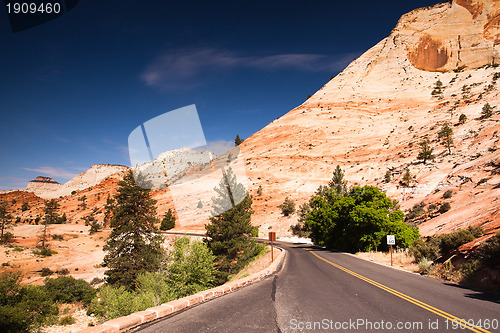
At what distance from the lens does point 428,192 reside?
42094mm

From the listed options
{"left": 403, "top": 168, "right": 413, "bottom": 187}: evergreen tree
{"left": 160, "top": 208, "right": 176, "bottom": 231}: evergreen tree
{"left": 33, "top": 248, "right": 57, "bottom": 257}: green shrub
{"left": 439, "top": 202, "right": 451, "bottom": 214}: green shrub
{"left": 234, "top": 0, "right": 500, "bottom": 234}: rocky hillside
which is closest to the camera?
{"left": 439, "top": 202, "right": 451, "bottom": 214}: green shrub

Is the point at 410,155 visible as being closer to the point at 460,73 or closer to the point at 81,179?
the point at 460,73

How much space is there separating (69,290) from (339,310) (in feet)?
107

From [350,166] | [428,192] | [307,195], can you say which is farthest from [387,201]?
[350,166]

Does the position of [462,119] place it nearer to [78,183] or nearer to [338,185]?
[338,185]

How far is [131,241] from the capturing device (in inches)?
1060

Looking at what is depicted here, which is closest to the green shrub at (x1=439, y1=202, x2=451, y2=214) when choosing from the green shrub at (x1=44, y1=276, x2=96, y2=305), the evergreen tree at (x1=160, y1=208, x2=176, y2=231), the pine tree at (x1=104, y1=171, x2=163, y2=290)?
the pine tree at (x1=104, y1=171, x2=163, y2=290)

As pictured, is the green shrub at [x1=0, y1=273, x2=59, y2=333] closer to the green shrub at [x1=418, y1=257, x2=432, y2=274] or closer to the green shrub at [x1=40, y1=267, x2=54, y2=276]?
the green shrub at [x1=40, y1=267, x2=54, y2=276]

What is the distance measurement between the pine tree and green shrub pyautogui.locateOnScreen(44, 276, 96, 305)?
4.79m

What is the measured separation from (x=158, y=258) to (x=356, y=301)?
23518mm

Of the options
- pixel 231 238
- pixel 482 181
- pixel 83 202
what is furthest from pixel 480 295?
pixel 83 202

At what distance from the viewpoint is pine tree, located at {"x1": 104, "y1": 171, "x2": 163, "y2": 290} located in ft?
82.4

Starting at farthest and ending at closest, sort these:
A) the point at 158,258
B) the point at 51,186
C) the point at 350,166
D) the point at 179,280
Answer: the point at 51,186 → the point at 350,166 → the point at 158,258 → the point at 179,280

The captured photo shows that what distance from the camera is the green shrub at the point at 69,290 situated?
2748 centimetres
